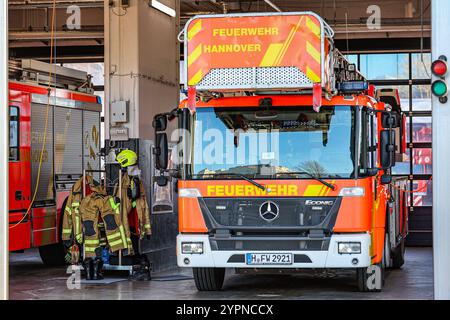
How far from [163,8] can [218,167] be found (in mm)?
5161

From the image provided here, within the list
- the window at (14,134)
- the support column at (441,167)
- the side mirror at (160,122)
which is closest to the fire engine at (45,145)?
the window at (14,134)

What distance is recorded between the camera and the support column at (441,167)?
8.34 metres

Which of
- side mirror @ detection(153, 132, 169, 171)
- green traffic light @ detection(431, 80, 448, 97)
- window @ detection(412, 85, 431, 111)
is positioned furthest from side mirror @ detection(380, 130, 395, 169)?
window @ detection(412, 85, 431, 111)

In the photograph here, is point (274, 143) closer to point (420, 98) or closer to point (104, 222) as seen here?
point (104, 222)

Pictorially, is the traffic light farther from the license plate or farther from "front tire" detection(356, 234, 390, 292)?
"front tire" detection(356, 234, 390, 292)

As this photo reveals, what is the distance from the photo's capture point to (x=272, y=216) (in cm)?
1116

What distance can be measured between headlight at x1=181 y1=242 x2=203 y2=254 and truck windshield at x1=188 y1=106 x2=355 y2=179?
31.9 inches

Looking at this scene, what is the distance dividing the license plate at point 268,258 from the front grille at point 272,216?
1.07ft

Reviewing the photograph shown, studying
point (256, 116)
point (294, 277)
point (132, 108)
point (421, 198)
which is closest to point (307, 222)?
point (256, 116)

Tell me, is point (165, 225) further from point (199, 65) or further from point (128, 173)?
point (199, 65)

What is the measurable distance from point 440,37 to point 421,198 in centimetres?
1486

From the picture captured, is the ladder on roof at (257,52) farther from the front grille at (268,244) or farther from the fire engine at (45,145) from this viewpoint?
the fire engine at (45,145)

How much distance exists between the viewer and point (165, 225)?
15.5 metres

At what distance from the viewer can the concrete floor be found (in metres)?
12.2
